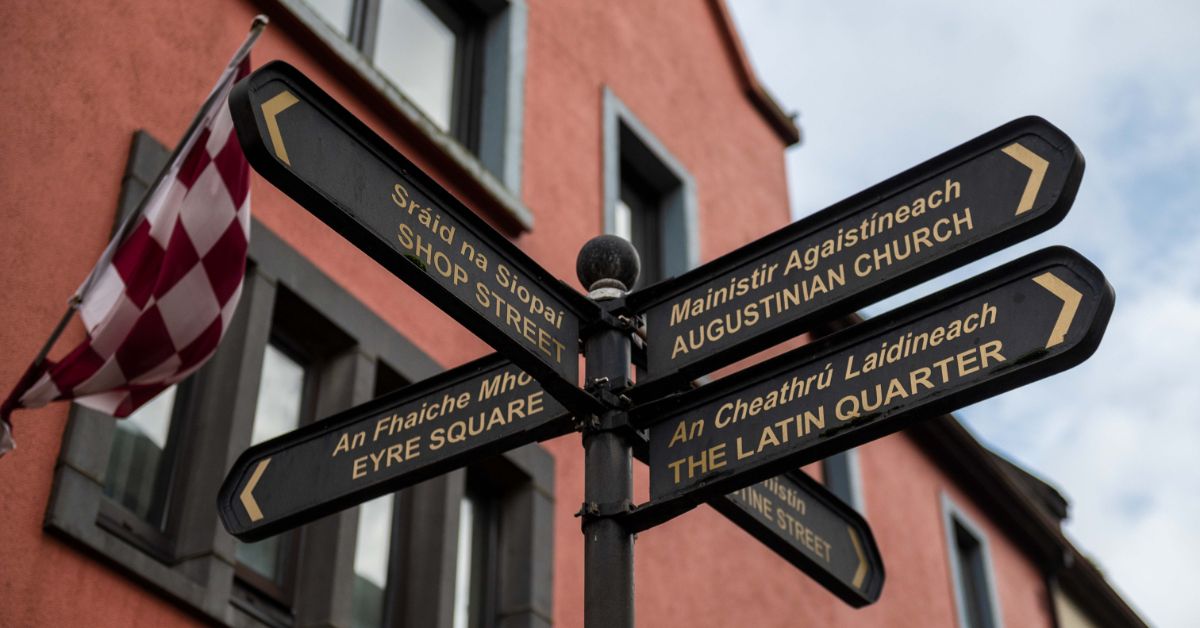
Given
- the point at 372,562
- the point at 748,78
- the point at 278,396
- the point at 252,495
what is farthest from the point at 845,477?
the point at 252,495

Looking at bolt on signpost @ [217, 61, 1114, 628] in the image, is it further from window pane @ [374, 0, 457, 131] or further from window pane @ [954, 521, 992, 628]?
window pane @ [954, 521, 992, 628]

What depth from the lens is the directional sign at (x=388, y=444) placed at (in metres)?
4.78

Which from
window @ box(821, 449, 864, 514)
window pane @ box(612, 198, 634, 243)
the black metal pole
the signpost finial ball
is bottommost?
the black metal pole

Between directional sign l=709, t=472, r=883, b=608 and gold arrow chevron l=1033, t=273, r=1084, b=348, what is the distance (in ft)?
3.81

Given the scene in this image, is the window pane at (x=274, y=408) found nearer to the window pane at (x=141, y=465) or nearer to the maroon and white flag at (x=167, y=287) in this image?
the window pane at (x=141, y=465)

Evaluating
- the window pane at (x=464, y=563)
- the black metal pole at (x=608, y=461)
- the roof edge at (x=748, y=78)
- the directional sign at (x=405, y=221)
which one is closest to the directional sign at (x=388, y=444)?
the black metal pole at (x=608, y=461)

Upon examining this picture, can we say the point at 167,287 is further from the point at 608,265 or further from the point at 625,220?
the point at 625,220

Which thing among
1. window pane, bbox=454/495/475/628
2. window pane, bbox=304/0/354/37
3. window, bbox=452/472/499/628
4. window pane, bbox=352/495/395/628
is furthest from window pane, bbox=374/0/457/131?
window pane, bbox=352/495/395/628

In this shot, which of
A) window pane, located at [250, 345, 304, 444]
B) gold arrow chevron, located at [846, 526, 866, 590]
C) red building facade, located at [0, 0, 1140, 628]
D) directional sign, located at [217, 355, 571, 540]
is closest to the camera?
directional sign, located at [217, 355, 571, 540]

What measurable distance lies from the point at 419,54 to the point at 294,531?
425 cm

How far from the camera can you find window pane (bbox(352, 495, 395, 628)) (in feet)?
28.0

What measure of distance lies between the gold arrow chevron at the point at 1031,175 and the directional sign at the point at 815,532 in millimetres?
1266

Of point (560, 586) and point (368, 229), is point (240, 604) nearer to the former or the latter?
point (560, 586)

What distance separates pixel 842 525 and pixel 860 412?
1099 mm
